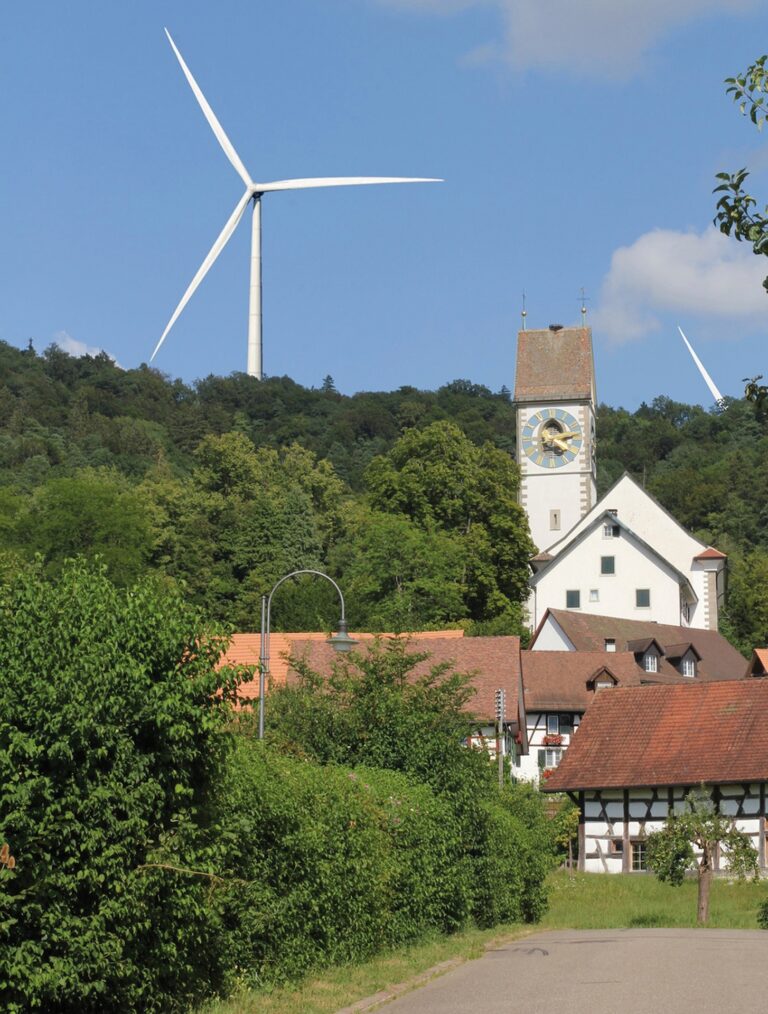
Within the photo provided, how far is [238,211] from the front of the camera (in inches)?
3332

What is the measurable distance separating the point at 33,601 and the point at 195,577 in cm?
7529

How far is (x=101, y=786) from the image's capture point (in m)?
10.9

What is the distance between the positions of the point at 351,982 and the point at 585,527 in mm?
68545

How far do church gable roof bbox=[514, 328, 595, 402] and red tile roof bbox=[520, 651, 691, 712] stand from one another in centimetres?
2334

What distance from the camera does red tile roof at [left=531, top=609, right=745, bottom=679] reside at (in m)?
77.0

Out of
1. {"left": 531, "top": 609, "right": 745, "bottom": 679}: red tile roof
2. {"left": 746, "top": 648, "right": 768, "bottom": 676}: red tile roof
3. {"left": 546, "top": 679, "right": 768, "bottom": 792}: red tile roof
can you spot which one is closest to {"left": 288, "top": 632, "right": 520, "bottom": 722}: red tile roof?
{"left": 546, "top": 679, "right": 768, "bottom": 792}: red tile roof

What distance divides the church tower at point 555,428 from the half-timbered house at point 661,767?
3750cm

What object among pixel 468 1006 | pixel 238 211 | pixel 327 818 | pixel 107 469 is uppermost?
pixel 238 211

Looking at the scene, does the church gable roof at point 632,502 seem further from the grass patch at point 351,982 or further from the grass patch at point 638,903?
the grass patch at point 351,982

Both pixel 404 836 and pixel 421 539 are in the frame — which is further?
pixel 421 539

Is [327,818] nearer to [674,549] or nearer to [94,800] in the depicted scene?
[94,800]

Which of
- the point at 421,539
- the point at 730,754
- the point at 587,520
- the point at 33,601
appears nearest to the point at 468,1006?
the point at 33,601

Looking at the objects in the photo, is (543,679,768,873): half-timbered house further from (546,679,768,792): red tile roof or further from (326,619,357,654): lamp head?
(326,619,357,654): lamp head

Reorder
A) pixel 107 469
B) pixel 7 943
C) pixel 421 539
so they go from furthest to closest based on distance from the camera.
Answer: pixel 107 469 < pixel 421 539 < pixel 7 943
